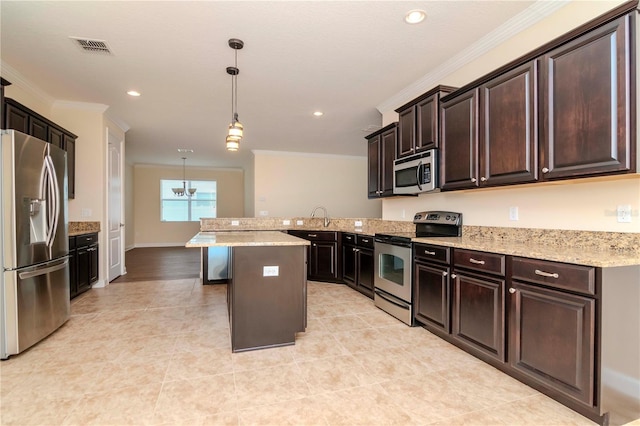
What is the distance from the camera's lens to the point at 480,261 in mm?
2252

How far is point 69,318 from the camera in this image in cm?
317

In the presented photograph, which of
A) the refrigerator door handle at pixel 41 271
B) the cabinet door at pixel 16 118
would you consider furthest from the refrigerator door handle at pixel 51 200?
the cabinet door at pixel 16 118

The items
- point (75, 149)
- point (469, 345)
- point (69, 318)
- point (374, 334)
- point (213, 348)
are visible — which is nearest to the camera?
point (469, 345)

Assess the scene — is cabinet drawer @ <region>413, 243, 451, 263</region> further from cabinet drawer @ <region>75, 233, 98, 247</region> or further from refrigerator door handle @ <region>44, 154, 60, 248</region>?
cabinet drawer @ <region>75, 233, 98, 247</region>

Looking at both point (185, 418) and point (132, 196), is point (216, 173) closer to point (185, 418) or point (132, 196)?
point (132, 196)

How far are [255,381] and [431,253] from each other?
5.75 ft

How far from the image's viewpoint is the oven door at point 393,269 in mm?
3059

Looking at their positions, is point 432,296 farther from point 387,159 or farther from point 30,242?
point 30,242

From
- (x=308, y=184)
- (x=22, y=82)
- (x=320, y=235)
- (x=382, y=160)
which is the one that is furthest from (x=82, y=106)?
(x=308, y=184)

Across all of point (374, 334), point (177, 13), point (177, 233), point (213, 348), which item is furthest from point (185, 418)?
point (177, 233)

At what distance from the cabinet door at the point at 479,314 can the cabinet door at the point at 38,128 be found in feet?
15.1

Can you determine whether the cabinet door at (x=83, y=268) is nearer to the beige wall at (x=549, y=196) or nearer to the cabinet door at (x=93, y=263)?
the cabinet door at (x=93, y=263)

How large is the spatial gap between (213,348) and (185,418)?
2.96 ft

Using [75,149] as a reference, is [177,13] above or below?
above
